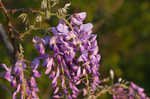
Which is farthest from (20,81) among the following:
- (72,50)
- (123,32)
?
(123,32)

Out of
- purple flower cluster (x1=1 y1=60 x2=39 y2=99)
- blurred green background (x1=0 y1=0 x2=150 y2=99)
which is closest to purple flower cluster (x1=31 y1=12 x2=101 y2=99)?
purple flower cluster (x1=1 y1=60 x2=39 y2=99)

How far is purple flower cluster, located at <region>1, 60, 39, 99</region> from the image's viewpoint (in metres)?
1.71

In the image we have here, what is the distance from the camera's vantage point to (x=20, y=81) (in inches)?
69.4

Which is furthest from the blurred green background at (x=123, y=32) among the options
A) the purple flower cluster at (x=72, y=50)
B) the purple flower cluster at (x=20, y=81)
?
the purple flower cluster at (x=72, y=50)

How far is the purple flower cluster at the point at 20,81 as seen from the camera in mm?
1709

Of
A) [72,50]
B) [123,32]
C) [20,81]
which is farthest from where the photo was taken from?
[123,32]

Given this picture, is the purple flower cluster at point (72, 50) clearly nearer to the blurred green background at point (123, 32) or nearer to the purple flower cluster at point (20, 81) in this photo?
the purple flower cluster at point (20, 81)

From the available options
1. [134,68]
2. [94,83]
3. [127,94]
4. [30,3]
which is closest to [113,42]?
[134,68]

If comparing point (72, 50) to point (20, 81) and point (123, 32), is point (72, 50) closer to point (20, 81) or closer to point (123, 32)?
point (20, 81)

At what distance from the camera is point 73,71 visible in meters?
1.70

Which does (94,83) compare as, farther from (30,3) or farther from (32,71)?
(30,3)

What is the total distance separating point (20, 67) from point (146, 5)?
3912 mm

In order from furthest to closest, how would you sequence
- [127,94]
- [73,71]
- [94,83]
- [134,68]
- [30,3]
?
[134,68], [30,3], [127,94], [94,83], [73,71]

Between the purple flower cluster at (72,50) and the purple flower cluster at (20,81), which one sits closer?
the purple flower cluster at (72,50)
